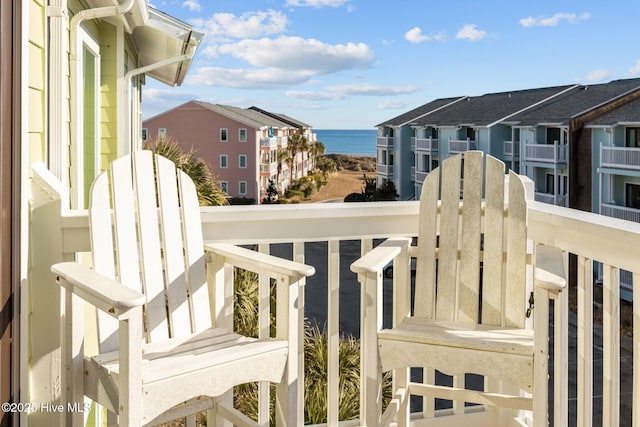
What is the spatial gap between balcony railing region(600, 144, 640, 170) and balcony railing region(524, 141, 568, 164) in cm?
158

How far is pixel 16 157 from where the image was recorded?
1811 millimetres

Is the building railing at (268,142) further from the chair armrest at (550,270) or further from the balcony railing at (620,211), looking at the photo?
the chair armrest at (550,270)

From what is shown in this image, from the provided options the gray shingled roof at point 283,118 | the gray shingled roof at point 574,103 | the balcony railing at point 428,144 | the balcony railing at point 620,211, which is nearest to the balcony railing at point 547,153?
the gray shingled roof at point 574,103

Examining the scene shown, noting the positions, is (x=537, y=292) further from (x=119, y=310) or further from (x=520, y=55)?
(x=520, y=55)

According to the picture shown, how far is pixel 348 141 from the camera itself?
50344 millimetres

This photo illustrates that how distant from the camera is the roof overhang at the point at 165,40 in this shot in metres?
4.62

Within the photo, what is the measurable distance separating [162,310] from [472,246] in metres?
1.10

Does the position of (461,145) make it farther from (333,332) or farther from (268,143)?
(333,332)

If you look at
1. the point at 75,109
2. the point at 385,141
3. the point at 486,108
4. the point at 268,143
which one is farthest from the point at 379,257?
the point at 385,141

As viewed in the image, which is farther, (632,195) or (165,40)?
(632,195)

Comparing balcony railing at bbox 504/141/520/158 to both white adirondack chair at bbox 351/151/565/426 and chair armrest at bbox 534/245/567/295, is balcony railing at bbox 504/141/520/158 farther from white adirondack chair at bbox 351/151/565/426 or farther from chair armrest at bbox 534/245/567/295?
chair armrest at bbox 534/245/567/295

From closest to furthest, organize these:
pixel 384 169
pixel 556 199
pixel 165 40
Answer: pixel 165 40 → pixel 556 199 → pixel 384 169

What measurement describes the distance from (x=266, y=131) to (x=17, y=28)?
1079 inches

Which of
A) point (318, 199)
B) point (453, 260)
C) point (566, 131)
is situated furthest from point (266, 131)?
point (453, 260)
